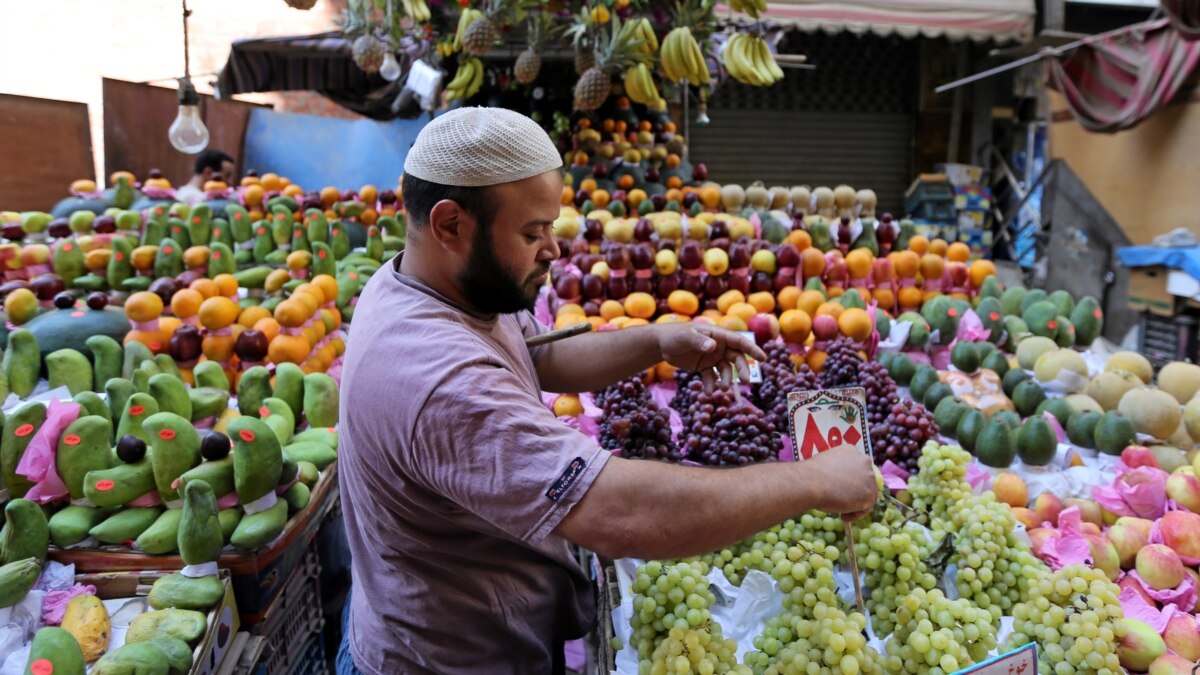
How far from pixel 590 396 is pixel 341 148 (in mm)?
6040

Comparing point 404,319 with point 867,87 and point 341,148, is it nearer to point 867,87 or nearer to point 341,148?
point 341,148

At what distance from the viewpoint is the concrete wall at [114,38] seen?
26.1 ft

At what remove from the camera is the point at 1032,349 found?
9.03 feet

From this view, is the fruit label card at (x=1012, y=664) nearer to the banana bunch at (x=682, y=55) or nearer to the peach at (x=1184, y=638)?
the peach at (x=1184, y=638)

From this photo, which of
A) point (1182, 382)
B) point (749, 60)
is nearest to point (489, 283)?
point (1182, 382)

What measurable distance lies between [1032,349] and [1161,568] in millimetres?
1298

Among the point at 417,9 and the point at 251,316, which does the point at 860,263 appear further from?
the point at 417,9

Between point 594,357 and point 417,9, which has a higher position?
point 417,9

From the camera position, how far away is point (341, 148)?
7457mm

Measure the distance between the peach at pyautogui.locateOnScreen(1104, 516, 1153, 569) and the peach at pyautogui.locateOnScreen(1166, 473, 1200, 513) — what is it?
0.47 feet

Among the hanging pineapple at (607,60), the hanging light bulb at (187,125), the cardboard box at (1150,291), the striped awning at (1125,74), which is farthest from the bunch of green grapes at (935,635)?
the striped awning at (1125,74)

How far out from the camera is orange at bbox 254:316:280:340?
2797 mm

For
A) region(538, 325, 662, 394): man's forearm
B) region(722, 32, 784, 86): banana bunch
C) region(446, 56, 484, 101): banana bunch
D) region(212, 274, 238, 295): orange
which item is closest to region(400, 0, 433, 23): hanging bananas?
region(446, 56, 484, 101): banana bunch

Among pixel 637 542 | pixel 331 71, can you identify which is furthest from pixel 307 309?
pixel 331 71
